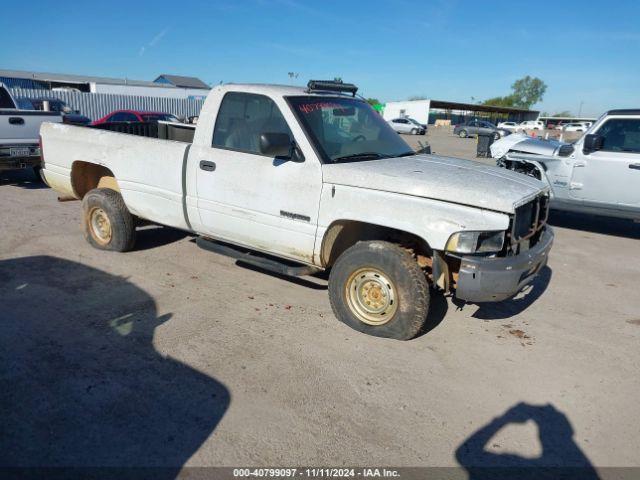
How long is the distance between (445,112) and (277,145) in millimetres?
86900

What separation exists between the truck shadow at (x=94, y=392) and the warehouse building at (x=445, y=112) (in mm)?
59823

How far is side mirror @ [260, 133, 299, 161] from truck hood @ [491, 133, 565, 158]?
6.06m

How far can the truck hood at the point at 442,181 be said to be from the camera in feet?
11.9

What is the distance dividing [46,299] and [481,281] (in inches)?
156

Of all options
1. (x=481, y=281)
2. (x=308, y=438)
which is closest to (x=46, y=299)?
(x=308, y=438)

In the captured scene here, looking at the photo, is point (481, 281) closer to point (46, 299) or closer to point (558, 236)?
point (46, 299)

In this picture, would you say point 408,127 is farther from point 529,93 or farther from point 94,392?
point 529,93

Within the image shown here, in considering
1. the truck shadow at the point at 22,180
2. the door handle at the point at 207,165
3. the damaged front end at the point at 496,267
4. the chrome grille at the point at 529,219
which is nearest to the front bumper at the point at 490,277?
the damaged front end at the point at 496,267

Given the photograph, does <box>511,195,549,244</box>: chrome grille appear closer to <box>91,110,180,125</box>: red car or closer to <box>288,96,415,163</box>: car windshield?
<box>288,96,415,163</box>: car windshield

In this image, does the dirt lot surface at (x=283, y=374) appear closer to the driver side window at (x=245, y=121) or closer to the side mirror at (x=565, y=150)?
the driver side window at (x=245, y=121)

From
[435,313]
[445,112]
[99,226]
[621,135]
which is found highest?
[445,112]

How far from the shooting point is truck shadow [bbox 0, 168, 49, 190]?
1047cm

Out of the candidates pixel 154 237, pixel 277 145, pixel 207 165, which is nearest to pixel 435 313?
pixel 277 145

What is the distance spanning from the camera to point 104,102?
2881cm
